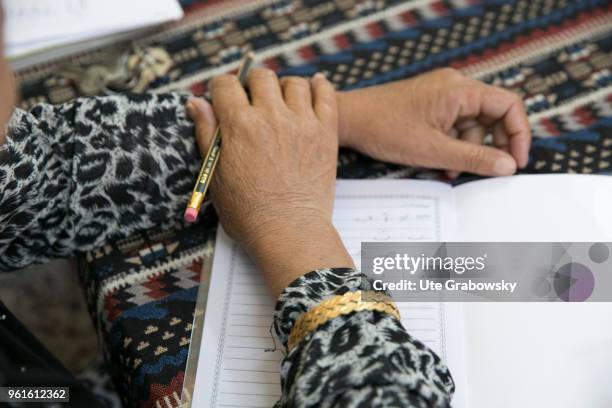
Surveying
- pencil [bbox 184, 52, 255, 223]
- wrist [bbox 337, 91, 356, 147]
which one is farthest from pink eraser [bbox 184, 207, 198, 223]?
wrist [bbox 337, 91, 356, 147]

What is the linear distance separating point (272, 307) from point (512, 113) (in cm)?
40

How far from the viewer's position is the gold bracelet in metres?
0.59

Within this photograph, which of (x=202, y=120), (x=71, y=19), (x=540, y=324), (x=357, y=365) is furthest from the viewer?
(x=71, y=19)

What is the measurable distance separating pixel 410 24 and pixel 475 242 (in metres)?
0.42

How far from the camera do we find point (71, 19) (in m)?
0.92

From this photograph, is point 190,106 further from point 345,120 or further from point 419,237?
point 419,237

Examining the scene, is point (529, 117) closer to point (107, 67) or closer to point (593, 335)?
point (593, 335)

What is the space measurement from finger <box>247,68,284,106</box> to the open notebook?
14 cm

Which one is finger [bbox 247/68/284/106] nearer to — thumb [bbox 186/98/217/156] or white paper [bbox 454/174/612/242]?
thumb [bbox 186/98/217/156]

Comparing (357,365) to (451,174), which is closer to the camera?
(357,365)

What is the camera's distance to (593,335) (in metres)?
0.66

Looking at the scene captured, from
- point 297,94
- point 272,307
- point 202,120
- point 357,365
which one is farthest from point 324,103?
point 357,365

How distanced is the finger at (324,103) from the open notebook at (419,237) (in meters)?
0.09

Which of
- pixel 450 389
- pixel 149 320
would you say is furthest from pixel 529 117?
pixel 149 320
